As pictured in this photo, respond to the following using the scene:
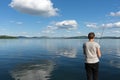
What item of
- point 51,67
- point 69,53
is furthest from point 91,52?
point 69,53

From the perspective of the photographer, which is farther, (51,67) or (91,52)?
(51,67)

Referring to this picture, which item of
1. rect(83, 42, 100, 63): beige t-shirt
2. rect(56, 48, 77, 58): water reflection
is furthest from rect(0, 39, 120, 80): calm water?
rect(83, 42, 100, 63): beige t-shirt

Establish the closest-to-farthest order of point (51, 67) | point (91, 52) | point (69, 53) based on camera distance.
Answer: point (91, 52), point (51, 67), point (69, 53)

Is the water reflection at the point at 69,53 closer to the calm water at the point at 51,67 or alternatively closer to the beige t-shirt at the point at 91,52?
the calm water at the point at 51,67

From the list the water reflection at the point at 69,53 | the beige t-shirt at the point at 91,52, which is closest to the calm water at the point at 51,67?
the water reflection at the point at 69,53

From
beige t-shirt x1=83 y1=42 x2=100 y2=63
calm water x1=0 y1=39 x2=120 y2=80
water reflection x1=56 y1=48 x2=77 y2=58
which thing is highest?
beige t-shirt x1=83 y1=42 x2=100 y2=63

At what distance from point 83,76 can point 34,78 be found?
15.1ft

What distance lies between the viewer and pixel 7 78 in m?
17.3

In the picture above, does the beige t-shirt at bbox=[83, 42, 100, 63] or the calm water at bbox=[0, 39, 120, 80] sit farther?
the calm water at bbox=[0, 39, 120, 80]

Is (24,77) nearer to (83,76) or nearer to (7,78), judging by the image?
(7,78)

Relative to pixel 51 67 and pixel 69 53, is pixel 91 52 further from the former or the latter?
pixel 69 53

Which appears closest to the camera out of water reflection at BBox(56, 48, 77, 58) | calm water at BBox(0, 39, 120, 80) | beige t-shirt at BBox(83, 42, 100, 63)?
beige t-shirt at BBox(83, 42, 100, 63)

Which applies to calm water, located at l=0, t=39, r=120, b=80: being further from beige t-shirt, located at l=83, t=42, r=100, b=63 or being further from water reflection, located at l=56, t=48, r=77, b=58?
beige t-shirt, located at l=83, t=42, r=100, b=63

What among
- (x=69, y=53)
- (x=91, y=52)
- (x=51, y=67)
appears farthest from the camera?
(x=69, y=53)
